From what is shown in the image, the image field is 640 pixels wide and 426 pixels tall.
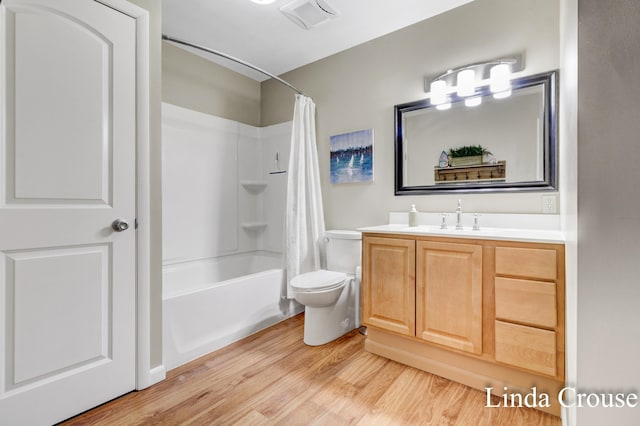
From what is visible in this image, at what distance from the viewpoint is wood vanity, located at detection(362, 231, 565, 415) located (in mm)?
1442

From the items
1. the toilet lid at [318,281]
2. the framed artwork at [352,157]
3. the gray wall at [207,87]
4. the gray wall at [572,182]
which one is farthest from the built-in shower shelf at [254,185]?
the gray wall at [572,182]

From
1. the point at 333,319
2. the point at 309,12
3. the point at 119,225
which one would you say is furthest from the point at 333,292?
the point at 309,12

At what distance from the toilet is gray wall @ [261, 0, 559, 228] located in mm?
319

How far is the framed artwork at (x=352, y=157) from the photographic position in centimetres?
265

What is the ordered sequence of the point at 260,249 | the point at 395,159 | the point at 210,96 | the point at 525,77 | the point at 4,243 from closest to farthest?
the point at 4,243, the point at 525,77, the point at 395,159, the point at 210,96, the point at 260,249

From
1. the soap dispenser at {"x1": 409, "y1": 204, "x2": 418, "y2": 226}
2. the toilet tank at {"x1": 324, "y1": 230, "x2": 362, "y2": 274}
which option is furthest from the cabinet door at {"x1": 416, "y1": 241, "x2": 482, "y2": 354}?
the toilet tank at {"x1": 324, "y1": 230, "x2": 362, "y2": 274}

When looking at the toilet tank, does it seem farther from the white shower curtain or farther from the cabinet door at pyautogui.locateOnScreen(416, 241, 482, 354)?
the cabinet door at pyautogui.locateOnScreen(416, 241, 482, 354)

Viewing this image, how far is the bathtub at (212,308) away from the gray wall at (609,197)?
1.91m

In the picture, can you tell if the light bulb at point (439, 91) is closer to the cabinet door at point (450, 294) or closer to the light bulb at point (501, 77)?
the light bulb at point (501, 77)

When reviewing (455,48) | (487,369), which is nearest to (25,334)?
(487,369)

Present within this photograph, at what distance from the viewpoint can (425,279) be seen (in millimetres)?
1810

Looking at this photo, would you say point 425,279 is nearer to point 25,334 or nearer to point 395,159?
point 395,159

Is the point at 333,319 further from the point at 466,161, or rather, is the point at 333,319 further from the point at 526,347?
the point at 466,161

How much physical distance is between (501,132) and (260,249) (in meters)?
2.59
